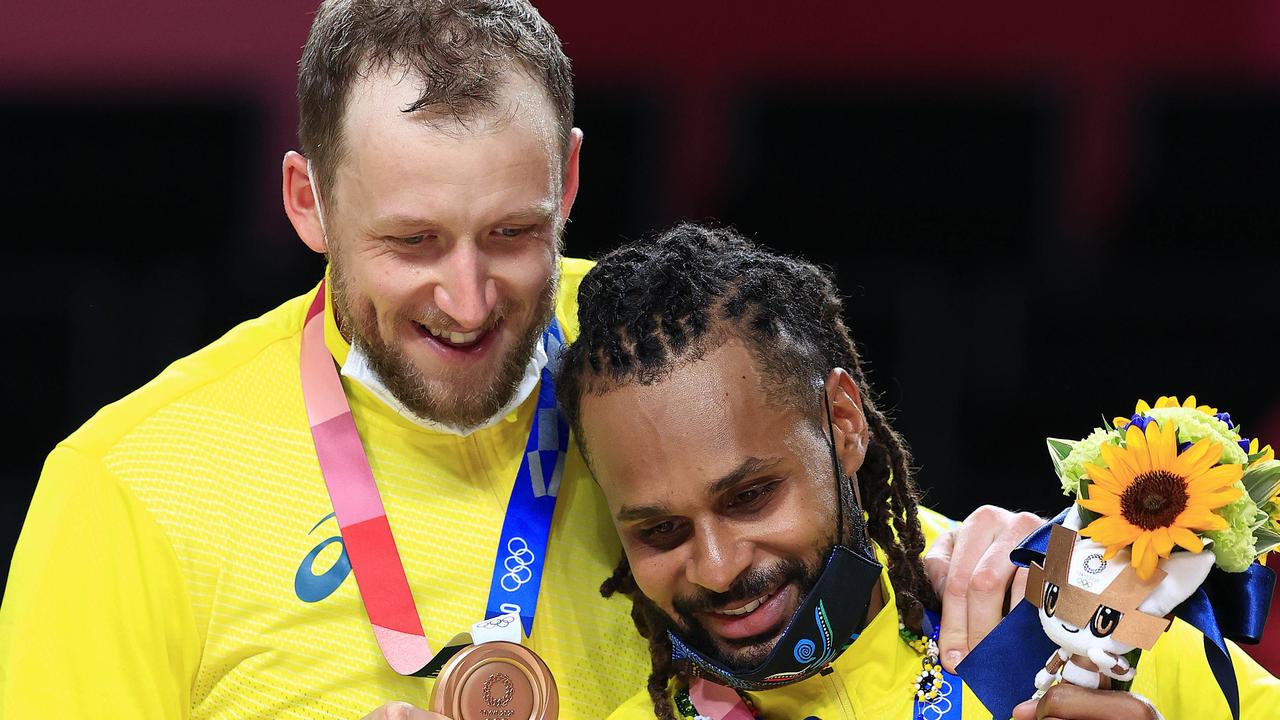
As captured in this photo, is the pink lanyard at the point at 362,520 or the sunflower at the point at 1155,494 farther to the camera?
the pink lanyard at the point at 362,520

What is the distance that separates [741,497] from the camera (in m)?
2.67

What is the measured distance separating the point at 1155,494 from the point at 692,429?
0.71 meters

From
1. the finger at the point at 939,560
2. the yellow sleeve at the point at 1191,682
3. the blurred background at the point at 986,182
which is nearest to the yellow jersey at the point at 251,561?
the finger at the point at 939,560

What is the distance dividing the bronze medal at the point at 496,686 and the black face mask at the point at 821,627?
239 millimetres

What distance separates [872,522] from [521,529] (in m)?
0.64

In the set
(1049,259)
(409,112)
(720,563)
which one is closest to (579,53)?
(1049,259)

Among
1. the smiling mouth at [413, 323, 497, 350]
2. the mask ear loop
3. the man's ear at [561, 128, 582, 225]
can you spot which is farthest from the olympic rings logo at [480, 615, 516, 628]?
the man's ear at [561, 128, 582, 225]

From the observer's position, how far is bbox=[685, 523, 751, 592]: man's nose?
2.60m

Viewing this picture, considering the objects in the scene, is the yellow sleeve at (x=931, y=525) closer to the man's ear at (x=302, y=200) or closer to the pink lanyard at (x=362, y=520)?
the pink lanyard at (x=362, y=520)

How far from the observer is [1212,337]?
16.6 ft

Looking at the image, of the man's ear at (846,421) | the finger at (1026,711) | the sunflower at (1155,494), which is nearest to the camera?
the sunflower at (1155,494)

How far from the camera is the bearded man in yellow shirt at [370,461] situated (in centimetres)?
275

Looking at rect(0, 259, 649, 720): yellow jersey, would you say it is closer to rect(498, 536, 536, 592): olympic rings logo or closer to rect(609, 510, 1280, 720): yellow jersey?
rect(498, 536, 536, 592): olympic rings logo

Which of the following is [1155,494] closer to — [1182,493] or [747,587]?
[1182,493]
